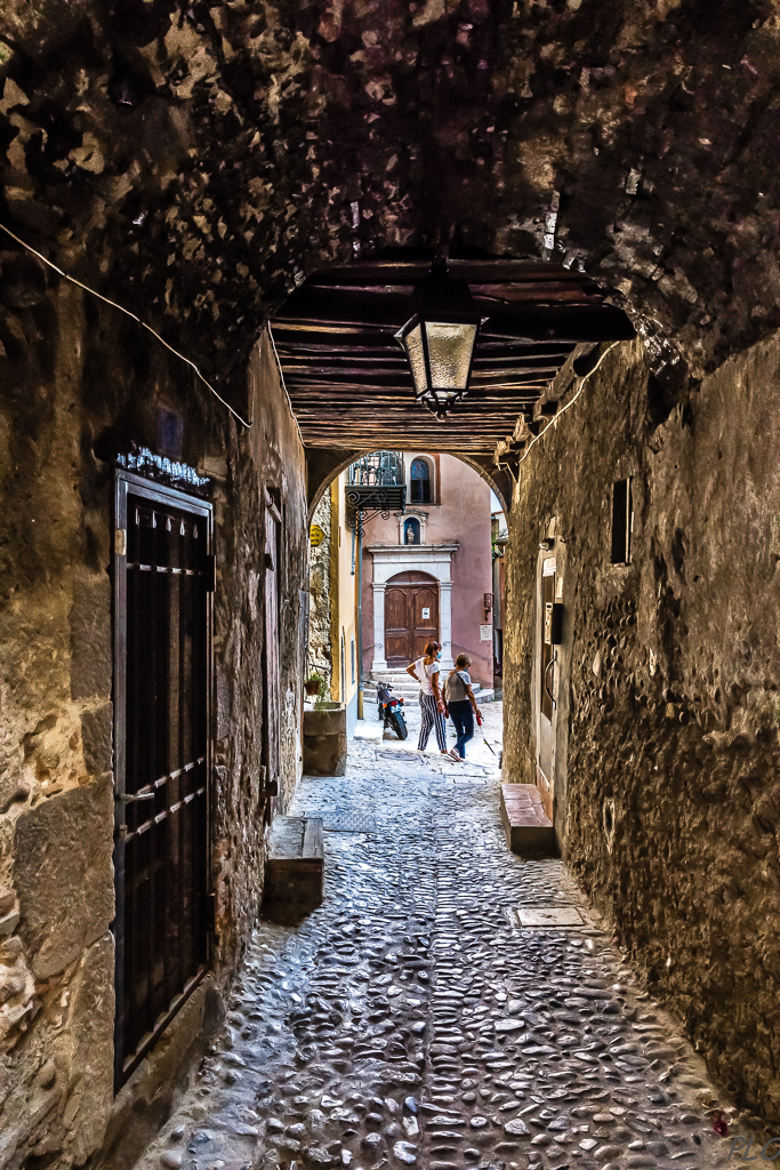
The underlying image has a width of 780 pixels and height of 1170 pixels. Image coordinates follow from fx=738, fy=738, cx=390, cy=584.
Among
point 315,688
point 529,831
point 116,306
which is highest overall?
point 116,306

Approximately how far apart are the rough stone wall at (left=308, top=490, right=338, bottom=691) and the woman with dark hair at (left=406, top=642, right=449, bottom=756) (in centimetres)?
128

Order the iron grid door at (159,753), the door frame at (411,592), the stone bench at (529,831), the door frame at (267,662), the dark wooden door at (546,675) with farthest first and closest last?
the door frame at (411,592) → the dark wooden door at (546,675) → the stone bench at (529,831) → the door frame at (267,662) → the iron grid door at (159,753)

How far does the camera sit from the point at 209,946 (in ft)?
9.92

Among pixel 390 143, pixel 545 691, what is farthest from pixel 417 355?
pixel 545 691

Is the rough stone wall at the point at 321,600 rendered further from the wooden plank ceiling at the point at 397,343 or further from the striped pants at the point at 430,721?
the wooden plank ceiling at the point at 397,343

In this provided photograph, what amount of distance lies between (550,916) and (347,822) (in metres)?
2.41

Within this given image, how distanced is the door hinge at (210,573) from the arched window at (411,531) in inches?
763

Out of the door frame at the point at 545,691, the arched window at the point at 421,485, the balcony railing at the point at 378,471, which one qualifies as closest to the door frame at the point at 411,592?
the arched window at the point at 421,485

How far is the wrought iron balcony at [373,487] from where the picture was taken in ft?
52.4

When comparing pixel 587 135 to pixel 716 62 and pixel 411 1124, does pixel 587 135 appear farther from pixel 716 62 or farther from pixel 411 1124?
pixel 411 1124

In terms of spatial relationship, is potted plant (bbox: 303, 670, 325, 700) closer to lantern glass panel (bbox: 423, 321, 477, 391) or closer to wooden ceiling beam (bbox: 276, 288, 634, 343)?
wooden ceiling beam (bbox: 276, 288, 634, 343)

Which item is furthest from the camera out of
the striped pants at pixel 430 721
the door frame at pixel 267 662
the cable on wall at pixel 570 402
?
the striped pants at pixel 430 721

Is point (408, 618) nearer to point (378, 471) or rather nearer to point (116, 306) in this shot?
point (378, 471)

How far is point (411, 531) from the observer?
890 inches
